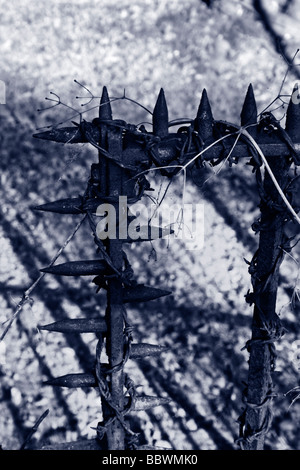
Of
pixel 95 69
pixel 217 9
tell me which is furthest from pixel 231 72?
pixel 95 69

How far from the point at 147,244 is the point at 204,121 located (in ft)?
10.1

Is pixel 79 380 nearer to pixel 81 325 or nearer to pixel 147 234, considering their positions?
pixel 81 325

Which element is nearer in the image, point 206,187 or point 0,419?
point 0,419

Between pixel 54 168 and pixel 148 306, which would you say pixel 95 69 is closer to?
pixel 54 168

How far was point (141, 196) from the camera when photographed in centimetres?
182

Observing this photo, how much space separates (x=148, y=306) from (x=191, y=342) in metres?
0.56

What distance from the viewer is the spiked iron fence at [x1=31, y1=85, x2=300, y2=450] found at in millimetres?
1729

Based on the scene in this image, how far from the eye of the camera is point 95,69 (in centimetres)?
662

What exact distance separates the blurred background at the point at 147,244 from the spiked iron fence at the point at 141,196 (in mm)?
210

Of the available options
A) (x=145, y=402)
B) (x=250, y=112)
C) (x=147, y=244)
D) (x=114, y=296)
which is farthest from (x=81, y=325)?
(x=147, y=244)

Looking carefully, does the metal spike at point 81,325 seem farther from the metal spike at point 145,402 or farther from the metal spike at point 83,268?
the metal spike at point 145,402

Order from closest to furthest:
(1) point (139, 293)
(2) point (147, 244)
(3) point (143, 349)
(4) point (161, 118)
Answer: (4) point (161, 118)
(1) point (139, 293)
(3) point (143, 349)
(2) point (147, 244)

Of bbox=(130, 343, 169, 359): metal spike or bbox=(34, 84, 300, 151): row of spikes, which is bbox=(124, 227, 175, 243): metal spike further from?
bbox=(130, 343, 169, 359): metal spike

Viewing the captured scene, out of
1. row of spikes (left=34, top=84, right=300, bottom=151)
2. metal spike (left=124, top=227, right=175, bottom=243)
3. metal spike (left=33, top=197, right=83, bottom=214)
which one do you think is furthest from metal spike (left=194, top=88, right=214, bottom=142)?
metal spike (left=33, top=197, right=83, bottom=214)
